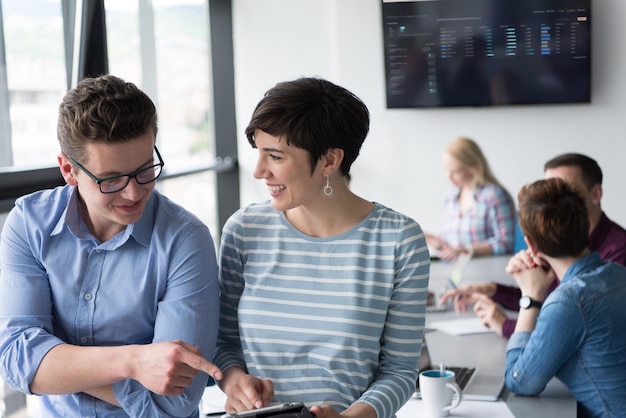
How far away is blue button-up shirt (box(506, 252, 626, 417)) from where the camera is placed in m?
2.26

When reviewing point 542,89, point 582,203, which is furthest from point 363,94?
point 582,203

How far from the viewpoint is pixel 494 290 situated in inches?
129

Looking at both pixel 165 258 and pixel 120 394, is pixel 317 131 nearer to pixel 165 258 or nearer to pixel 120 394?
pixel 165 258

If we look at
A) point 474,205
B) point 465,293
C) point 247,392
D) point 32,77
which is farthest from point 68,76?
point 247,392

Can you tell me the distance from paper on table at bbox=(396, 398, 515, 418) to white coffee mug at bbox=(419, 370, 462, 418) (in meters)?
0.04

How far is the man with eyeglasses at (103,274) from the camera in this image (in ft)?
4.94

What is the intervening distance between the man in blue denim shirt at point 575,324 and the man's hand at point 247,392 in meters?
0.98

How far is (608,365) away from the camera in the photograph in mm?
2268

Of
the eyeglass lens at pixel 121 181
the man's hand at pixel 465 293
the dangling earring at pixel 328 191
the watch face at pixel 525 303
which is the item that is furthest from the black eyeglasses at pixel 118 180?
the man's hand at pixel 465 293

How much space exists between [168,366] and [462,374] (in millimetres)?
1305

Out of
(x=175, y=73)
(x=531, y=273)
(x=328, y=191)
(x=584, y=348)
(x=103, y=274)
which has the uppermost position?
(x=175, y=73)

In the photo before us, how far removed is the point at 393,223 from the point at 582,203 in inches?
38.7

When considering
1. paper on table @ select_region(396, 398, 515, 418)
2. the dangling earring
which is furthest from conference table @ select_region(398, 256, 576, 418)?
the dangling earring

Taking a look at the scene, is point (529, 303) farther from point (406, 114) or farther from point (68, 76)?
point (406, 114)
